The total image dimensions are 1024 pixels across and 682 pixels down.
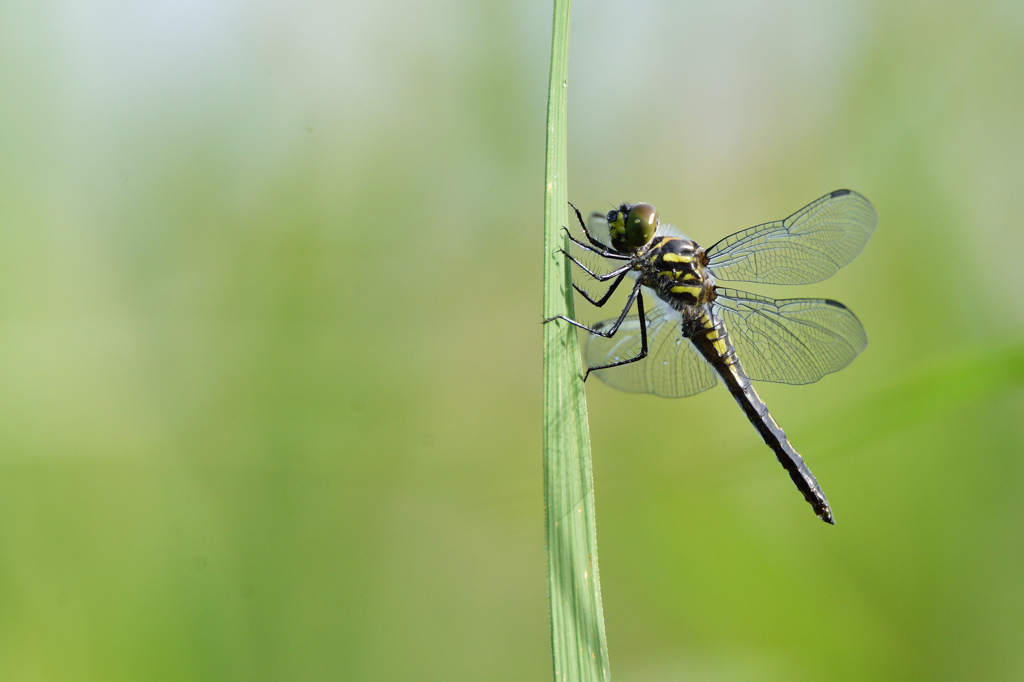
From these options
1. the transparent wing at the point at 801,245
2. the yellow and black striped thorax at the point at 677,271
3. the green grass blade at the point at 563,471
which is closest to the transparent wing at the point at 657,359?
the yellow and black striped thorax at the point at 677,271

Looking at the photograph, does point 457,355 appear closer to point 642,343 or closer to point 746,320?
point 642,343

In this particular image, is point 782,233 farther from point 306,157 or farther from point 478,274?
point 306,157

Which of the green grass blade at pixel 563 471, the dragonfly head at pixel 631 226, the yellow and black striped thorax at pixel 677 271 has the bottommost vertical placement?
the green grass blade at pixel 563 471

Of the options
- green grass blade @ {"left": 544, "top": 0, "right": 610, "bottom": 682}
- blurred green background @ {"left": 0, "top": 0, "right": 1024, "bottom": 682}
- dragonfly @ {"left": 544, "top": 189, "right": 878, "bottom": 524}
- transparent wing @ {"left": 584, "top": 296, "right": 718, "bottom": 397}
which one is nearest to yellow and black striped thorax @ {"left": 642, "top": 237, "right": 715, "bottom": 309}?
dragonfly @ {"left": 544, "top": 189, "right": 878, "bottom": 524}

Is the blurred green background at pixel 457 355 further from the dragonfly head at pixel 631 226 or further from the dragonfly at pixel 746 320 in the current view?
the dragonfly head at pixel 631 226

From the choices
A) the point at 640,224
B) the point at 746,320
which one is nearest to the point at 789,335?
the point at 746,320

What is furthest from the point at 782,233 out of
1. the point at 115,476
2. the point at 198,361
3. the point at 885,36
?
the point at 115,476
